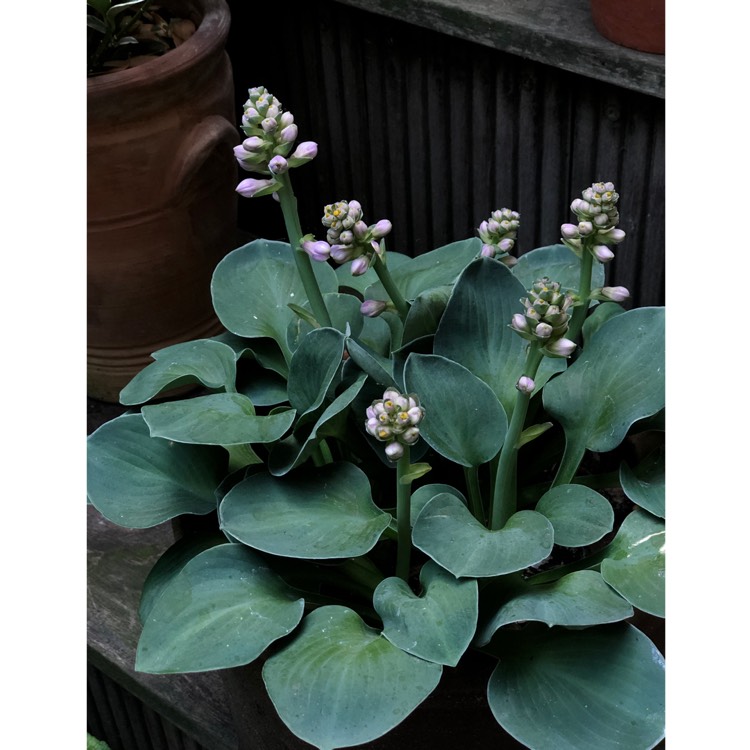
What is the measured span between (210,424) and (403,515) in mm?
117

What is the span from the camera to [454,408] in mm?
616

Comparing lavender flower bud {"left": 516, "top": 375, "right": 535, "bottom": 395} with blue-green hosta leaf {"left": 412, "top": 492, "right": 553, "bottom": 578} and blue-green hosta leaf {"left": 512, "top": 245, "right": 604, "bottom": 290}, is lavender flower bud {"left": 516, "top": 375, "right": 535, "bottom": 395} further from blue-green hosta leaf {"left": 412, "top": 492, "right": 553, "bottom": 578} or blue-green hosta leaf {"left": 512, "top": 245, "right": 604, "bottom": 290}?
blue-green hosta leaf {"left": 512, "top": 245, "right": 604, "bottom": 290}

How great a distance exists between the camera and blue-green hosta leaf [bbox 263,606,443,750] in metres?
0.51

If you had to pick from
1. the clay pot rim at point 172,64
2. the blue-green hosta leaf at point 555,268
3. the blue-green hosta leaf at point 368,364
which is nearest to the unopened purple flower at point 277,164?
the blue-green hosta leaf at point 368,364

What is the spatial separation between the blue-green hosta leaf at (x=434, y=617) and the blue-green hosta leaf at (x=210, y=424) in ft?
0.34

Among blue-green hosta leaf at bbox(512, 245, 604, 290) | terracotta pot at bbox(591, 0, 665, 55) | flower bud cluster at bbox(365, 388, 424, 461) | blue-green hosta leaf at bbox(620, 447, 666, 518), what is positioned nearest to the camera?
flower bud cluster at bbox(365, 388, 424, 461)

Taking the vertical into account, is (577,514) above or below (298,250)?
below

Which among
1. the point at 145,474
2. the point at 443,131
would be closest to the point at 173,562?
the point at 145,474

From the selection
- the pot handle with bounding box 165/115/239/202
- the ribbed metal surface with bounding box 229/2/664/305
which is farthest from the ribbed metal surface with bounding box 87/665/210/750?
the ribbed metal surface with bounding box 229/2/664/305

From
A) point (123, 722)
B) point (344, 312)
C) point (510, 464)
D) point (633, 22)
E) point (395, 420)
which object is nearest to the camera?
point (395, 420)

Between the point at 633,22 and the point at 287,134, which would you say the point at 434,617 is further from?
the point at 633,22

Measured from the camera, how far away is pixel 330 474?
63 cm

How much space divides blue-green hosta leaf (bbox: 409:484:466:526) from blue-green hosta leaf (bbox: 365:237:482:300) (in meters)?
0.14

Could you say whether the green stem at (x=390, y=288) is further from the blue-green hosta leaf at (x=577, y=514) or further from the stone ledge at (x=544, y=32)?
the stone ledge at (x=544, y=32)
